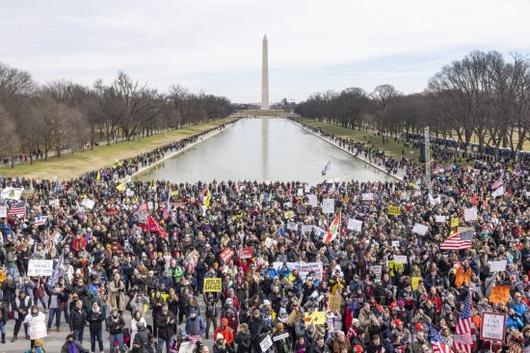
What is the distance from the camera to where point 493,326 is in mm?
11273

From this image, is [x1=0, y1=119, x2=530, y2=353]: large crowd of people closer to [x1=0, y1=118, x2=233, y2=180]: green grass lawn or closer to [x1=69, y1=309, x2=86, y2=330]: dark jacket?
[x1=69, y1=309, x2=86, y2=330]: dark jacket

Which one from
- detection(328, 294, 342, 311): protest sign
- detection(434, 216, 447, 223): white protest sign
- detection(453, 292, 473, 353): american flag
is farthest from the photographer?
detection(434, 216, 447, 223): white protest sign

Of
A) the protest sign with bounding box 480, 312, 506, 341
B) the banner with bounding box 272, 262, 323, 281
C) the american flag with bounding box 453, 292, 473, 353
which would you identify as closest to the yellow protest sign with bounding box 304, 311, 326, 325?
the american flag with bounding box 453, 292, 473, 353

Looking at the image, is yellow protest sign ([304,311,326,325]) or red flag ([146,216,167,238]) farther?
red flag ([146,216,167,238])

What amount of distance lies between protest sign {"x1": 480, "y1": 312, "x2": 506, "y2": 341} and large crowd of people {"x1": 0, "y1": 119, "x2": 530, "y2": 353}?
153 millimetres

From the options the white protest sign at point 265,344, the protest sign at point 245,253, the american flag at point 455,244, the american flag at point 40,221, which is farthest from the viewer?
the american flag at point 40,221

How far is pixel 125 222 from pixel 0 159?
35.8 metres

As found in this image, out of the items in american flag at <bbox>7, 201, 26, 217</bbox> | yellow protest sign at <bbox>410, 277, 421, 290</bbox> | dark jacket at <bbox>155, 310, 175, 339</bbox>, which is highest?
american flag at <bbox>7, 201, 26, 217</bbox>

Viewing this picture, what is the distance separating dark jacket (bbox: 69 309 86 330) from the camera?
12711 millimetres

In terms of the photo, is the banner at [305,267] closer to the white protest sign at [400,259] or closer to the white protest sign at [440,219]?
the white protest sign at [400,259]

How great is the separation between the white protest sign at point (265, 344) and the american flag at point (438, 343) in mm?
3203

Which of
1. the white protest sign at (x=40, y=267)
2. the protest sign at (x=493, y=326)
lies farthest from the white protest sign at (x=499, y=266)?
the white protest sign at (x=40, y=267)

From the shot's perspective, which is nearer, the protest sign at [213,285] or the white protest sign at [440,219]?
the protest sign at [213,285]

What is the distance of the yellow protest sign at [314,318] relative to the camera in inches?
483
